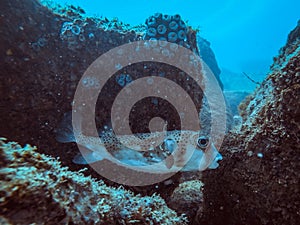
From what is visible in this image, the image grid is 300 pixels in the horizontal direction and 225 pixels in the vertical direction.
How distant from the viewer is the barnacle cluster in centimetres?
294

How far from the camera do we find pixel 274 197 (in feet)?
6.67

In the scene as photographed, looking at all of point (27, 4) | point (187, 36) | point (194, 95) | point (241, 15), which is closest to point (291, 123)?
point (194, 95)

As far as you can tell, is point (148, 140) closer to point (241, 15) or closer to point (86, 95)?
point (86, 95)

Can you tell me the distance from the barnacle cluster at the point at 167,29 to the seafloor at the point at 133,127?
0.50ft

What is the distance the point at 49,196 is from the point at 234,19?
100513mm

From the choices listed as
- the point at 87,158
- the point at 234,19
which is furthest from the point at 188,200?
the point at 234,19

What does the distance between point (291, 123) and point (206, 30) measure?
332 ft

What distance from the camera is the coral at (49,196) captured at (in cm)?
87

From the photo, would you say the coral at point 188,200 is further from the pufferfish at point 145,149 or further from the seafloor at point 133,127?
the pufferfish at point 145,149

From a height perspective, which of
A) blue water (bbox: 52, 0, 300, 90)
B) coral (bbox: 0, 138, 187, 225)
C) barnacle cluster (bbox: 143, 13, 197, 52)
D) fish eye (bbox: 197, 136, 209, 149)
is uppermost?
blue water (bbox: 52, 0, 300, 90)

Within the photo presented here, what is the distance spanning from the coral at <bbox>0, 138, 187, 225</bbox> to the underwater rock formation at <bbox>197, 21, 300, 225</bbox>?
1206 millimetres

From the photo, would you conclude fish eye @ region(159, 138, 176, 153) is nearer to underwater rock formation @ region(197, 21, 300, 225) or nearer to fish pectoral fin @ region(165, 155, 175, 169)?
fish pectoral fin @ region(165, 155, 175, 169)

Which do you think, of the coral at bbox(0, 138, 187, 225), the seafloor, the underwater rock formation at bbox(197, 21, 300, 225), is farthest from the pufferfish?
the coral at bbox(0, 138, 187, 225)

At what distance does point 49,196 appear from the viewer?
0.99m
